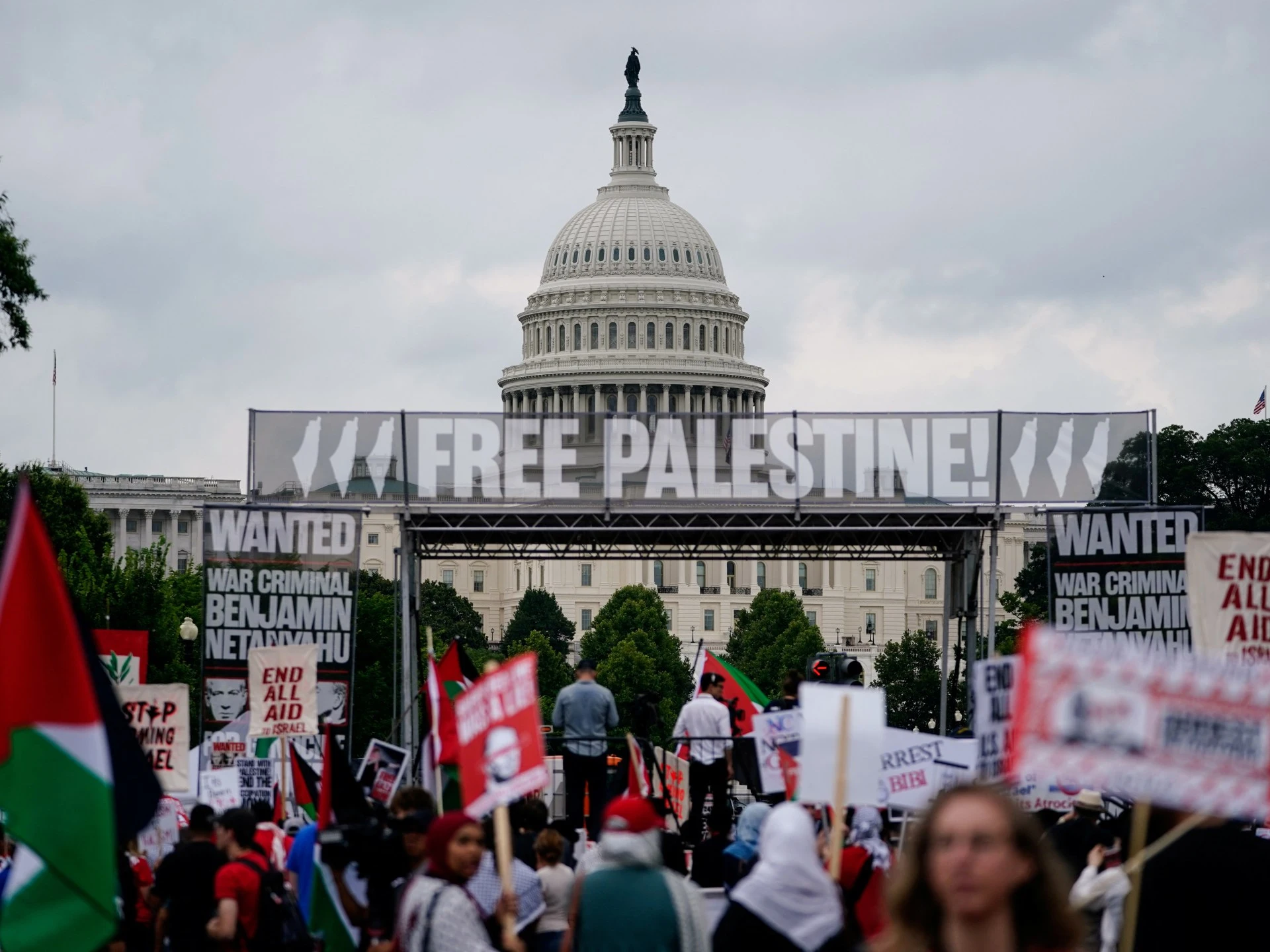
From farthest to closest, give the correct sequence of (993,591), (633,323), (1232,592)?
(633,323)
(993,591)
(1232,592)

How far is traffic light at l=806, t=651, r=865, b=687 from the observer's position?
27266mm

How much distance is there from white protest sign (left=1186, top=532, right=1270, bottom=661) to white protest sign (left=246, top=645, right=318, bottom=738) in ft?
29.7

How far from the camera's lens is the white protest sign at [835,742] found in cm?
948

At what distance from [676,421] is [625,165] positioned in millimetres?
159858

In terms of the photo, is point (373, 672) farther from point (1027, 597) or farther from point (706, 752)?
point (706, 752)

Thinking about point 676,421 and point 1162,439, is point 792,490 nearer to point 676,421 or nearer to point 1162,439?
point 676,421

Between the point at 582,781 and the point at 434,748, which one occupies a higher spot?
the point at 434,748

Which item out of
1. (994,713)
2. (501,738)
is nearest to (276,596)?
(994,713)

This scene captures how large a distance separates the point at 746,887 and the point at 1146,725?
122 inches

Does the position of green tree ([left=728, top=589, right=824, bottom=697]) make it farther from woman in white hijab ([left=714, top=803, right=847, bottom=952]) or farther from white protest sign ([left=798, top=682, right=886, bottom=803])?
woman in white hijab ([left=714, top=803, right=847, bottom=952])

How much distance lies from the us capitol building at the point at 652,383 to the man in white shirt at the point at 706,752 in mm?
142888

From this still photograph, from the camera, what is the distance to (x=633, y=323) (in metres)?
178

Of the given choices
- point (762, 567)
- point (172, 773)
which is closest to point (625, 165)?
point (762, 567)

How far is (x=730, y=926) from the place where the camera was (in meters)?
8.77
